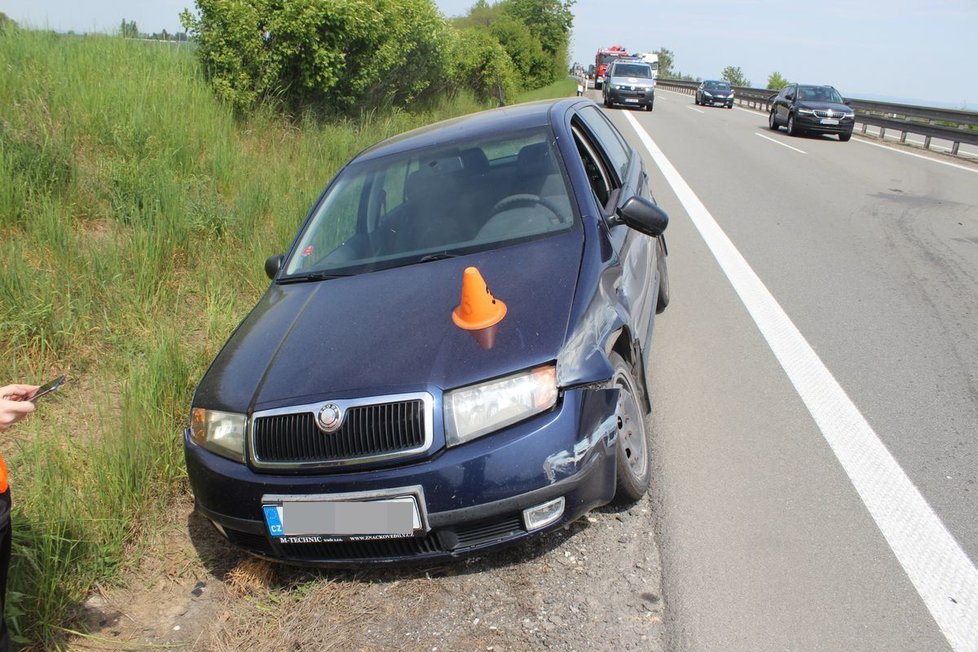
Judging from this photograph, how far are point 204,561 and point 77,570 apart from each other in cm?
49

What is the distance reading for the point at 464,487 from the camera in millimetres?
2865

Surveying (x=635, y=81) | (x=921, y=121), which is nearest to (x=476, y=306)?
(x=921, y=121)

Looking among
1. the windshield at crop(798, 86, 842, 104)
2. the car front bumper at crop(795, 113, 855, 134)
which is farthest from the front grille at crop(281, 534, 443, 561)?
the windshield at crop(798, 86, 842, 104)

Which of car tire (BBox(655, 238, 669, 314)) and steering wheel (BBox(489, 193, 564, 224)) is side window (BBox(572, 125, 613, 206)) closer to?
steering wheel (BBox(489, 193, 564, 224))

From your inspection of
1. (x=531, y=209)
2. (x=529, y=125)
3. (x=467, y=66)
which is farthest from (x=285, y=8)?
(x=467, y=66)

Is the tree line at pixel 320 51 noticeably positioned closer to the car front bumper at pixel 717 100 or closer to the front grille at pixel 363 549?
the front grille at pixel 363 549

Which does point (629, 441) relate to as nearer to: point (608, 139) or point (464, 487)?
point (464, 487)

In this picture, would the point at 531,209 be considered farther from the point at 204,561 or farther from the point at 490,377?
the point at 204,561

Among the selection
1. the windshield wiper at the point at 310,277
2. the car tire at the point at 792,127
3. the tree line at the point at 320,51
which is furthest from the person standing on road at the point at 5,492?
the car tire at the point at 792,127

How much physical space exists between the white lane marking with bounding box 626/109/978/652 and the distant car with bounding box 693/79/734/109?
3547 cm

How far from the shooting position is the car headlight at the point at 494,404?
2.91 m

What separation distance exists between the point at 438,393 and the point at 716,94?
129 ft

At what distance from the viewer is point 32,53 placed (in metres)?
8.27

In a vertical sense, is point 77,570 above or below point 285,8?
below
